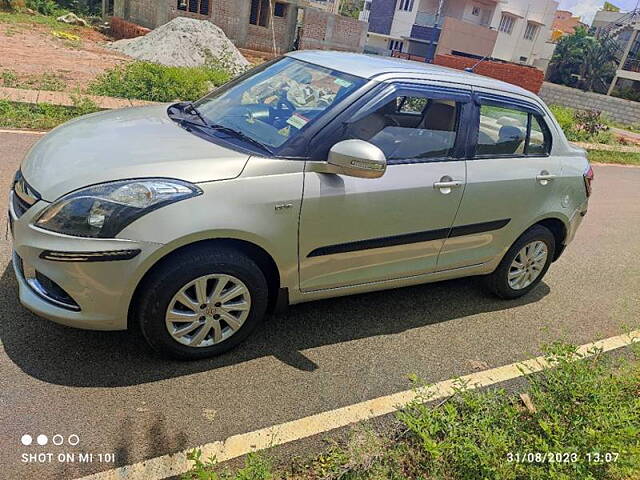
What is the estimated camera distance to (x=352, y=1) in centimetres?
7162

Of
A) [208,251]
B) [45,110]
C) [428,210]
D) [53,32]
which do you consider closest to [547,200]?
[428,210]

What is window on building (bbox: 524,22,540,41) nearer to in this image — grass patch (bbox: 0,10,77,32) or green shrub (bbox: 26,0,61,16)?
green shrub (bbox: 26,0,61,16)

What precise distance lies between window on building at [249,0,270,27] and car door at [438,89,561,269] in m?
27.9

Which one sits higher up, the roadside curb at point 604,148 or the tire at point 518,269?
the tire at point 518,269

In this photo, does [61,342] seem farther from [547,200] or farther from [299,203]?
[547,200]

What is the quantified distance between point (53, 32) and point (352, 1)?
187ft

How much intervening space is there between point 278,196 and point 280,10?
101ft

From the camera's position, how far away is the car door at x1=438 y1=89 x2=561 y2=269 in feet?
12.8

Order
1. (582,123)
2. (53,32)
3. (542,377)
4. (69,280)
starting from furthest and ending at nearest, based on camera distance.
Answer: (53,32) → (582,123) → (542,377) → (69,280)

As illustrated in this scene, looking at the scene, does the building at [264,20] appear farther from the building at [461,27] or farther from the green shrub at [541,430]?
the green shrub at [541,430]

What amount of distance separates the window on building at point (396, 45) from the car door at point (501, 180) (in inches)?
1973

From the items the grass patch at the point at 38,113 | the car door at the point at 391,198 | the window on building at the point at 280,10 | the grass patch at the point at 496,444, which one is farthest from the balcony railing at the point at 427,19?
Result: the grass patch at the point at 496,444

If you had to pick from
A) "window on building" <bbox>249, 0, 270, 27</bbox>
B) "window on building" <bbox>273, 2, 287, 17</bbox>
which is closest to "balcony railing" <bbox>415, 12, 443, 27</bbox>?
"window on building" <bbox>273, 2, 287, 17</bbox>

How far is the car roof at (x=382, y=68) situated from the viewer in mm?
3625
